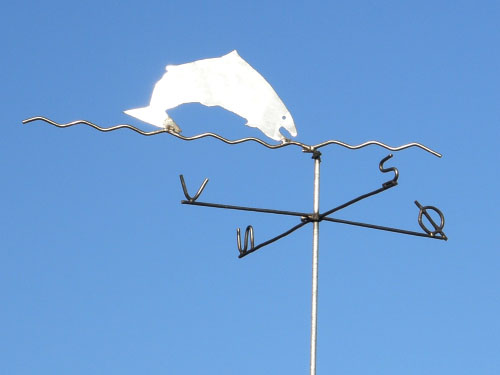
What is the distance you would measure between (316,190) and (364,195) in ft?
0.54

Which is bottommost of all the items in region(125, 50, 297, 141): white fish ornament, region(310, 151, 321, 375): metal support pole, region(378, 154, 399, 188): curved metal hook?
region(310, 151, 321, 375): metal support pole

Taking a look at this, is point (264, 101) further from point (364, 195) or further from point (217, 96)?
point (364, 195)

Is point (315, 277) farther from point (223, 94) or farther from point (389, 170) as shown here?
point (223, 94)

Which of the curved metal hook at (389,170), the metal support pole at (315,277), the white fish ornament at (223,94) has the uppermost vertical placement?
the white fish ornament at (223,94)

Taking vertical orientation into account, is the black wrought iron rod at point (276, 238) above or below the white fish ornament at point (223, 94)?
below

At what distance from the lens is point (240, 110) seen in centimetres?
366

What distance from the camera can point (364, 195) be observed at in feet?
11.1

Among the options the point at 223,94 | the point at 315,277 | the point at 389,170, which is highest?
the point at 223,94

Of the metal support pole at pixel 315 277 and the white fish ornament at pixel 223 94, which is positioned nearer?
the metal support pole at pixel 315 277

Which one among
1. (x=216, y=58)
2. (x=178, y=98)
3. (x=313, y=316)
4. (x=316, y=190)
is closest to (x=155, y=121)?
(x=178, y=98)

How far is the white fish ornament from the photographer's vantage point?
11.6 ft

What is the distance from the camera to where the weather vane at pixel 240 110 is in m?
3.40

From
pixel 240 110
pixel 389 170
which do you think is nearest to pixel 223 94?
pixel 240 110

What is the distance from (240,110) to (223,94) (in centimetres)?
9
